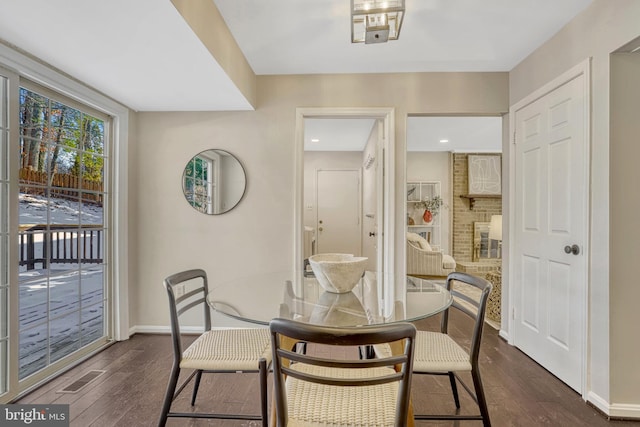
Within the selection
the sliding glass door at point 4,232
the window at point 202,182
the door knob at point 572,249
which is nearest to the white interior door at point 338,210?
the window at point 202,182

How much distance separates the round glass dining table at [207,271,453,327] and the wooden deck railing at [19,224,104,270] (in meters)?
1.23

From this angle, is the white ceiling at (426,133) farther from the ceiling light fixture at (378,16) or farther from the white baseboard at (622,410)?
the white baseboard at (622,410)

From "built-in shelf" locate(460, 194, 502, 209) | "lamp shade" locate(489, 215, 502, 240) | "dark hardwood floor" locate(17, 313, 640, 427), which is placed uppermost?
"built-in shelf" locate(460, 194, 502, 209)

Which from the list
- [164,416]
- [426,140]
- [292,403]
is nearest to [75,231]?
[164,416]

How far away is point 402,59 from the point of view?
2611 mm

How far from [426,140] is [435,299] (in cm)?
442

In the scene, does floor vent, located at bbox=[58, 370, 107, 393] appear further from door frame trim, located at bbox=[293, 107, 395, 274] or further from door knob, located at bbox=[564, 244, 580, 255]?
door knob, located at bbox=[564, 244, 580, 255]

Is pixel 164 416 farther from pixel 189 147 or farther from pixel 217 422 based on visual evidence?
pixel 189 147

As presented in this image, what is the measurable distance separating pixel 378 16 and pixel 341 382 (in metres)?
1.68

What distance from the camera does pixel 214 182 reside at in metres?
2.95

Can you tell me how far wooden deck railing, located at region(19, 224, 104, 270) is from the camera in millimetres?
2027

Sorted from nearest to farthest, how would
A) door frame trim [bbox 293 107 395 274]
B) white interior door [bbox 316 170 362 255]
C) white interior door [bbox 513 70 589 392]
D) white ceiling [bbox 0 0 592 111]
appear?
white ceiling [bbox 0 0 592 111]
white interior door [bbox 513 70 589 392]
door frame trim [bbox 293 107 395 274]
white interior door [bbox 316 170 362 255]

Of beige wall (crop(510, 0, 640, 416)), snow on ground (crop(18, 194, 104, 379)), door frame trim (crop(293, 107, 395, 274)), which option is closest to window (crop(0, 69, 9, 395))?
snow on ground (crop(18, 194, 104, 379))

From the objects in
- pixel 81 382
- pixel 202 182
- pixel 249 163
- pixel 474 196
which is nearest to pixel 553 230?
pixel 249 163
